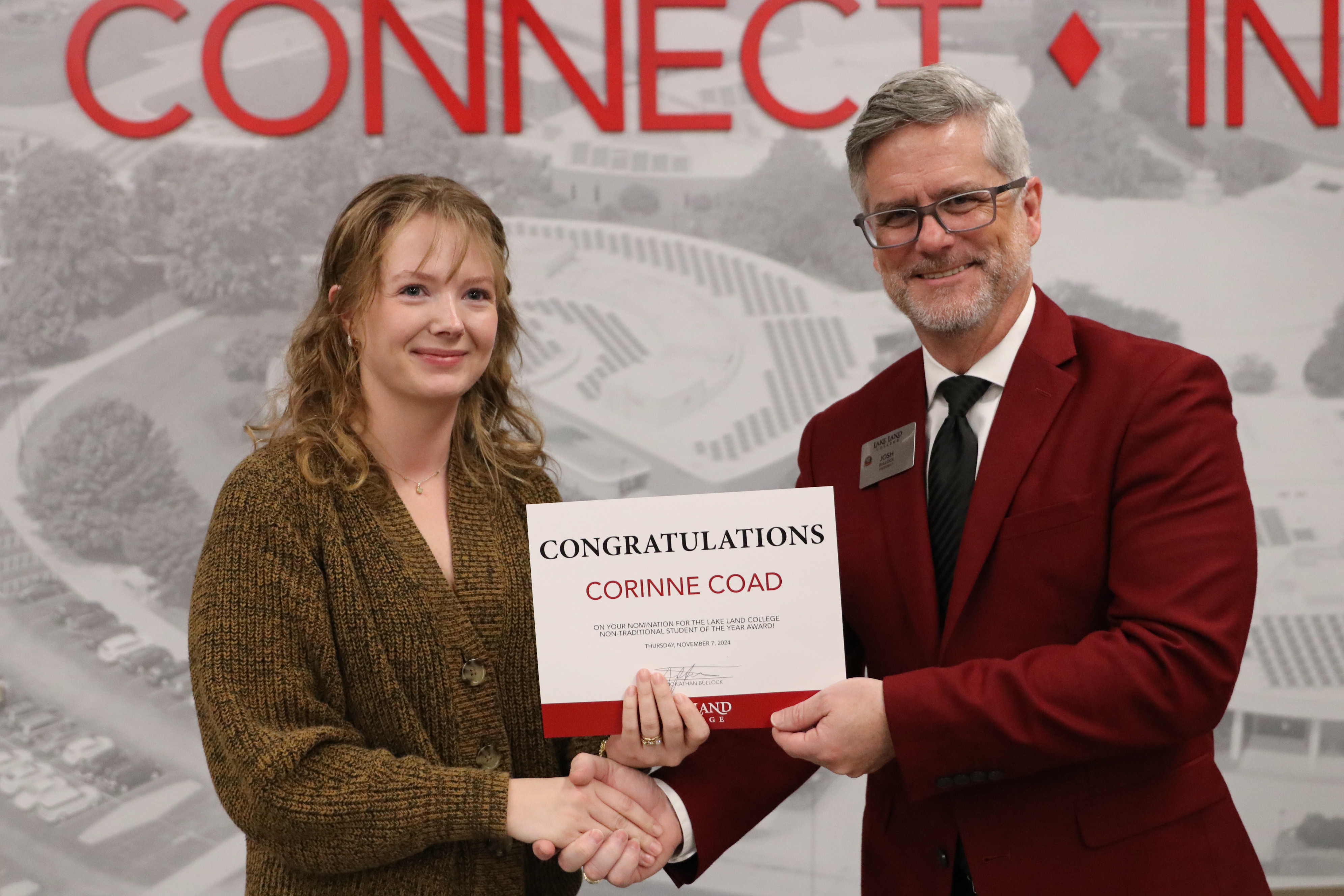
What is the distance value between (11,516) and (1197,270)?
147 inches

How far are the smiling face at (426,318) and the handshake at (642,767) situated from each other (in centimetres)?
59

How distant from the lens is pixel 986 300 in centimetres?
174

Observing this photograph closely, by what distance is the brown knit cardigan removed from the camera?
1.59 meters

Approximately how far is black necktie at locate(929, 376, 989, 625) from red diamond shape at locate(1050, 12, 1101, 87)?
2.14 metres

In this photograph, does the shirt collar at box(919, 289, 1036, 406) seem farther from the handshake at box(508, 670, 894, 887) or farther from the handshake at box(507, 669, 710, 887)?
the handshake at box(507, 669, 710, 887)

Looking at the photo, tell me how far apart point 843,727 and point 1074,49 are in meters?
2.69

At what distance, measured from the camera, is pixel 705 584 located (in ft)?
5.38

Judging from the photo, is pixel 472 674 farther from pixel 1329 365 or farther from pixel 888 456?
pixel 1329 365

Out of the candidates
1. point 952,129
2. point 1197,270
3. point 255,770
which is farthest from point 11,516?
point 1197,270

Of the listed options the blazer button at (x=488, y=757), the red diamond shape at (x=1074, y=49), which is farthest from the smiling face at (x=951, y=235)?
the red diamond shape at (x=1074, y=49)

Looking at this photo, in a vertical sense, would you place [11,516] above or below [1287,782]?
above

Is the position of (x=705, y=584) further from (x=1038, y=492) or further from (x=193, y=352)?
(x=193, y=352)

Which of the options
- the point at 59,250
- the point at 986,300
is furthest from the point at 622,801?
the point at 59,250

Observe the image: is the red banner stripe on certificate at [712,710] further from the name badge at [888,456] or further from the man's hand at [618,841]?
the name badge at [888,456]
